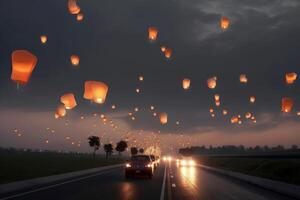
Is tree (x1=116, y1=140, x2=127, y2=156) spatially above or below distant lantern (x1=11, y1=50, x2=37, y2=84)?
above

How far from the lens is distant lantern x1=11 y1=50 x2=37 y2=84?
16125 millimetres

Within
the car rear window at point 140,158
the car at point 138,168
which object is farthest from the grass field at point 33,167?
the car rear window at point 140,158

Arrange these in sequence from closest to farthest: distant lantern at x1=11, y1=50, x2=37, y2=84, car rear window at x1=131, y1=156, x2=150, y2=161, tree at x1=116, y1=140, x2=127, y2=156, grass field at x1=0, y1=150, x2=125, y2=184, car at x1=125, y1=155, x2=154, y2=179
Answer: distant lantern at x1=11, y1=50, x2=37, y2=84, grass field at x1=0, y1=150, x2=125, y2=184, car at x1=125, y1=155, x2=154, y2=179, car rear window at x1=131, y1=156, x2=150, y2=161, tree at x1=116, y1=140, x2=127, y2=156

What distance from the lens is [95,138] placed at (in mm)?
143625

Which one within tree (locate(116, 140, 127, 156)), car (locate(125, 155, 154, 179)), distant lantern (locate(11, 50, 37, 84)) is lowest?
car (locate(125, 155, 154, 179))

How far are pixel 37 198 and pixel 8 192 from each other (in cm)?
311

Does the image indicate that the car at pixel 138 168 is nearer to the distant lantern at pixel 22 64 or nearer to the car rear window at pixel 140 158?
the car rear window at pixel 140 158

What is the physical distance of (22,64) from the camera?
16.5 m

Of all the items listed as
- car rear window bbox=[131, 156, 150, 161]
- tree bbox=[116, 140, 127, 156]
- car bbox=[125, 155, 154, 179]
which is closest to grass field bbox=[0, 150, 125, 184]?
car bbox=[125, 155, 154, 179]

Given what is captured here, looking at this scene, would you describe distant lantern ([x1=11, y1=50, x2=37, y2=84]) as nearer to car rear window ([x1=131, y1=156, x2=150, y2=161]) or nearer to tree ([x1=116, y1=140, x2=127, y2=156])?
car rear window ([x1=131, y1=156, x2=150, y2=161])

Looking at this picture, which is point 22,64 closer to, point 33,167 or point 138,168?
point 138,168

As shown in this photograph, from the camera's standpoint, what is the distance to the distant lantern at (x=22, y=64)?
52.9 feet

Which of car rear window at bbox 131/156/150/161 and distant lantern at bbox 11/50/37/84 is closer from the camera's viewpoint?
distant lantern at bbox 11/50/37/84

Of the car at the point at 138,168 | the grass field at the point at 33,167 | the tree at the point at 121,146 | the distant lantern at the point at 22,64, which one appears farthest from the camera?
the tree at the point at 121,146
